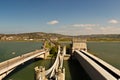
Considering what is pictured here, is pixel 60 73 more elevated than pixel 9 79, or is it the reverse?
pixel 60 73

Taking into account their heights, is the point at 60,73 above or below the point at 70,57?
above

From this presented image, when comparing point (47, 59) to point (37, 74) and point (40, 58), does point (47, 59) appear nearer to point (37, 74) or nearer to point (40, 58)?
point (40, 58)

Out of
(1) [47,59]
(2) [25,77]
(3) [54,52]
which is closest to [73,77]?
(2) [25,77]

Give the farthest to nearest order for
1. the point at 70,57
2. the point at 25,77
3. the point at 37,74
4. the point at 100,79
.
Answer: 1. the point at 70,57
2. the point at 25,77
3. the point at 100,79
4. the point at 37,74

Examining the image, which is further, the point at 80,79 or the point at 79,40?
the point at 79,40

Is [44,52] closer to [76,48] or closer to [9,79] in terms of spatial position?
[76,48]

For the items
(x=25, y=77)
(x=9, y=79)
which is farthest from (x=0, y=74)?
(x=25, y=77)

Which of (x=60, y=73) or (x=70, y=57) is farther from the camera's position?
(x=70, y=57)

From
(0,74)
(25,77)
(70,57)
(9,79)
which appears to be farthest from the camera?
(70,57)

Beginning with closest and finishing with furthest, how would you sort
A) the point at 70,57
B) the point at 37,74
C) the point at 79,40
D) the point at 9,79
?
1. the point at 37,74
2. the point at 9,79
3. the point at 70,57
4. the point at 79,40
